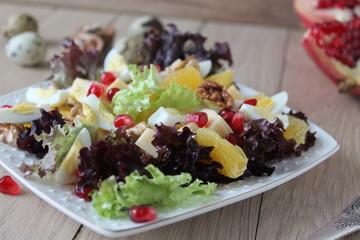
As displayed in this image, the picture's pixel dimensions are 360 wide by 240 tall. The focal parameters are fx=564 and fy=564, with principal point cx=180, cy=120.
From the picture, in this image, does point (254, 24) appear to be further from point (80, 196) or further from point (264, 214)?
point (80, 196)

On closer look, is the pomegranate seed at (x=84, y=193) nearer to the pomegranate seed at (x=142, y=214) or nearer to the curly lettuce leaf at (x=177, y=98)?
the pomegranate seed at (x=142, y=214)

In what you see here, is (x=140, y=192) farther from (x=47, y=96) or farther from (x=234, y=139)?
(x=47, y=96)

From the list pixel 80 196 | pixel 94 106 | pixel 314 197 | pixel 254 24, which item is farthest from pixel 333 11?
pixel 80 196

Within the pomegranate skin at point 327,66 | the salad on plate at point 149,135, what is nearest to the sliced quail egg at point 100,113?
the salad on plate at point 149,135

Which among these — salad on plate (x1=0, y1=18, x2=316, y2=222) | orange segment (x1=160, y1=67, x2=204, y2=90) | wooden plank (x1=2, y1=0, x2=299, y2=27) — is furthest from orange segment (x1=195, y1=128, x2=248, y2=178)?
wooden plank (x1=2, y1=0, x2=299, y2=27)

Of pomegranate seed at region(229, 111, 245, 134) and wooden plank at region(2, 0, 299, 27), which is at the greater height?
pomegranate seed at region(229, 111, 245, 134)

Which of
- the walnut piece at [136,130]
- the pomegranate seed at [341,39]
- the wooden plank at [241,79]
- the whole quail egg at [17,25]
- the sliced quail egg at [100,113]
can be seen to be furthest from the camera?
the whole quail egg at [17,25]

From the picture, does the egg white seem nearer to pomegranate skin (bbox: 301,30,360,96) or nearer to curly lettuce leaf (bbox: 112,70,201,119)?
curly lettuce leaf (bbox: 112,70,201,119)
